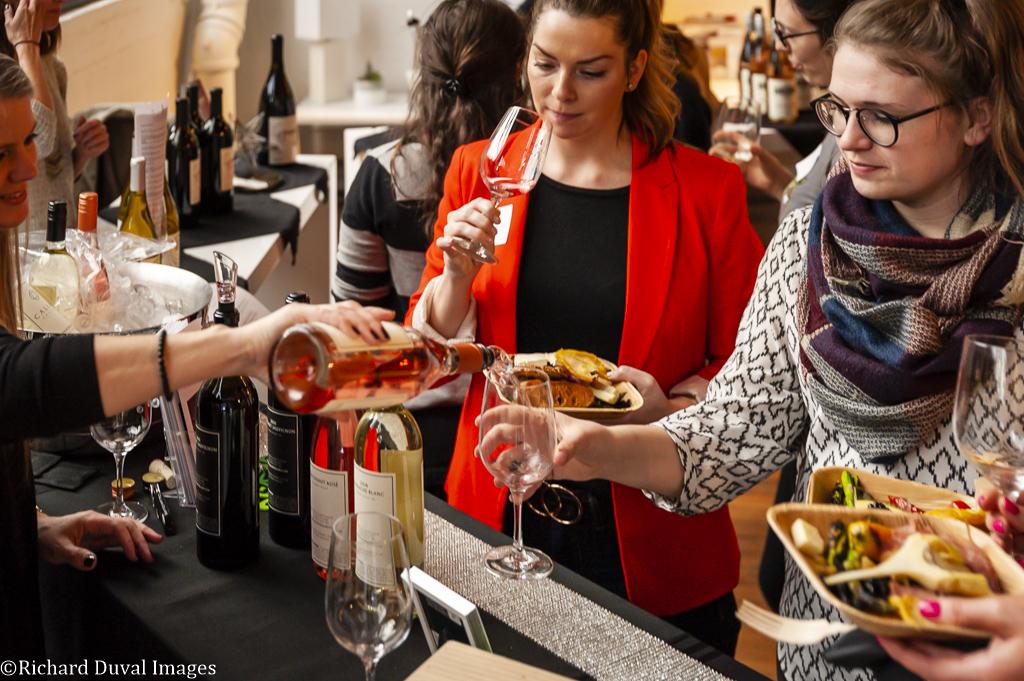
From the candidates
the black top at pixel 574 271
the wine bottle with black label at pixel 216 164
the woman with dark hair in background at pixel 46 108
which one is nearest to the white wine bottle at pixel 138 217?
the woman with dark hair in background at pixel 46 108

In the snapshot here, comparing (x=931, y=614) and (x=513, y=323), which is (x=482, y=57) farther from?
(x=931, y=614)

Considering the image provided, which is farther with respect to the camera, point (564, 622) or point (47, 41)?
point (47, 41)

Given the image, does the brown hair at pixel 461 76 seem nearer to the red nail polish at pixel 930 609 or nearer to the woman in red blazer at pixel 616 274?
the woman in red blazer at pixel 616 274

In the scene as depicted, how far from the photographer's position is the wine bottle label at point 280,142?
3.97 m

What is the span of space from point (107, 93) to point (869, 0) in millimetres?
4129

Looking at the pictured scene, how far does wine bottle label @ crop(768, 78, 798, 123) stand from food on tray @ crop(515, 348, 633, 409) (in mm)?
3530

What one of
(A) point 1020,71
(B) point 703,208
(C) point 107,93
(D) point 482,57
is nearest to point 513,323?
(B) point 703,208

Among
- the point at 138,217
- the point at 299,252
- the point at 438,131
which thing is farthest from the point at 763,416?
the point at 299,252

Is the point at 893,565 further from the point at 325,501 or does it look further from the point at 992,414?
the point at 325,501

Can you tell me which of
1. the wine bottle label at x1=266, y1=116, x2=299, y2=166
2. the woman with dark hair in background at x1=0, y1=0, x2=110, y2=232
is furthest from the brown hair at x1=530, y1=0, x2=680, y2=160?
the wine bottle label at x1=266, y1=116, x2=299, y2=166

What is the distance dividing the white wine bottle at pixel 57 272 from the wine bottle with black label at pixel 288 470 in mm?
468

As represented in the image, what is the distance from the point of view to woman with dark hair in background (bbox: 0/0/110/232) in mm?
2770

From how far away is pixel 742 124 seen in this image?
2945 mm

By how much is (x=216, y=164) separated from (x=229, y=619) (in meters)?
2.18
